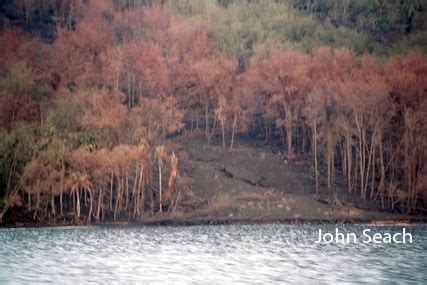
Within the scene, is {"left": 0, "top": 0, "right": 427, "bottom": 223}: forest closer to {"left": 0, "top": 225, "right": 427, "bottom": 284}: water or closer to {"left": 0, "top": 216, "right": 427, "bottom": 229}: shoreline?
{"left": 0, "top": 216, "right": 427, "bottom": 229}: shoreline

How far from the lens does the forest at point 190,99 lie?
9338 centimetres

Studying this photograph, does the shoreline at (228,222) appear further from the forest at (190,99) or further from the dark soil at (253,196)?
the forest at (190,99)

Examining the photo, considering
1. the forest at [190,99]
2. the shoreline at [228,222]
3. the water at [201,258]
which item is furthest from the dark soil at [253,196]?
the water at [201,258]

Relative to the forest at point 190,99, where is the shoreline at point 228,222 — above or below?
below

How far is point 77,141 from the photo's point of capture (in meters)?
94.8

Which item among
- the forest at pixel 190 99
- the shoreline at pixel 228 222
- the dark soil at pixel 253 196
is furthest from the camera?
the forest at pixel 190 99

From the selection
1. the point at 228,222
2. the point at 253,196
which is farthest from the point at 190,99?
the point at 228,222

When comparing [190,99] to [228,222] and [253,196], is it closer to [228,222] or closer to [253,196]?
[253,196]

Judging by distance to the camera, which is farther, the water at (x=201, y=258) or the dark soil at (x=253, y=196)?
the dark soil at (x=253, y=196)

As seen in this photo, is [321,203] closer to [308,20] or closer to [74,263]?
[74,263]

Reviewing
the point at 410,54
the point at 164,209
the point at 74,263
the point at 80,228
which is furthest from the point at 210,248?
the point at 410,54

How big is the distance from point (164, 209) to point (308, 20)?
216 ft

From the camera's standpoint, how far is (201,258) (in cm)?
5419

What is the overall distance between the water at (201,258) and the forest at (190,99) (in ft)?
47.3
